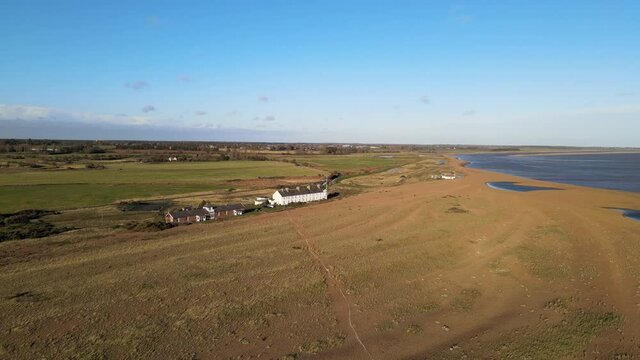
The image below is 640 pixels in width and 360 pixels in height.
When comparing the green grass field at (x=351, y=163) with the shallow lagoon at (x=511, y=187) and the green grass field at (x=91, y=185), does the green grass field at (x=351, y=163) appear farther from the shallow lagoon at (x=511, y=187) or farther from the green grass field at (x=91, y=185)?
the shallow lagoon at (x=511, y=187)

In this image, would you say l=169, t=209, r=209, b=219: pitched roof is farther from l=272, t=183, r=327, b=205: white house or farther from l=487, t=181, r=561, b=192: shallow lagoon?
l=487, t=181, r=561, b=192: shallow lagoon

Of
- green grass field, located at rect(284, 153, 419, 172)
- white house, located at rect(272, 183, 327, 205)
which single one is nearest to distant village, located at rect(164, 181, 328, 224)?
white house, located at rect(272, 183, 327, 205)

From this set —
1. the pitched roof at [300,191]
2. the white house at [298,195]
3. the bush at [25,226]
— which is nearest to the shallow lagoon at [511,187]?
the white house at [298,195]

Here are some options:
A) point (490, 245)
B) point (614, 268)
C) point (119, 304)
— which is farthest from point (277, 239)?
point (614, 268)

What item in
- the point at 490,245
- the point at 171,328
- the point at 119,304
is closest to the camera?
the point at 171,328

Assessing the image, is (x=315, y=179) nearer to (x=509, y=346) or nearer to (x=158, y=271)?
(x=158, y=271)

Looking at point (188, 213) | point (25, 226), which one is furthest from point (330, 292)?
point (25, 226)
